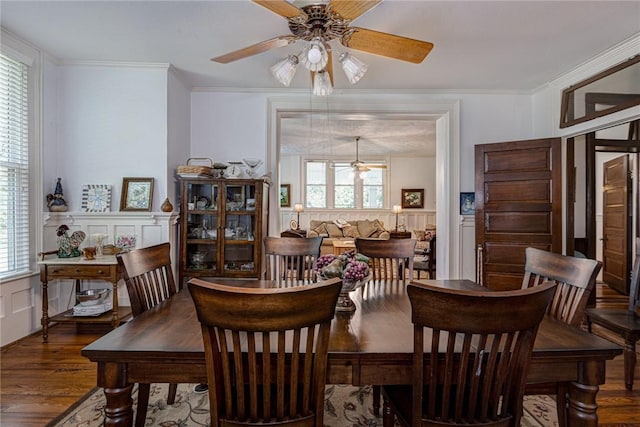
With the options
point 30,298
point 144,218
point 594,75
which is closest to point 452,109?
point 594,75

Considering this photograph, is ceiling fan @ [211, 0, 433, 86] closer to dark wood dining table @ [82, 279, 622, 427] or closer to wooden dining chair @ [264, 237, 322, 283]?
wooden dining chair @ [264, 237, 322, 283]

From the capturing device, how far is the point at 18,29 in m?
2.82

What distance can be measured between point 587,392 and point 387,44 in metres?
1.96

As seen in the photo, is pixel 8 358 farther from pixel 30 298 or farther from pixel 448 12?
pixel 448 12

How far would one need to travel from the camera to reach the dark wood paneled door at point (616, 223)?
475 cm

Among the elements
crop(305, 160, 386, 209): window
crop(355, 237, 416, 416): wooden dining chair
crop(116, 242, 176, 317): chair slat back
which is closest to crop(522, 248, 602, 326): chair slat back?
crop(355, 237, 416, 416): wooden dining chair

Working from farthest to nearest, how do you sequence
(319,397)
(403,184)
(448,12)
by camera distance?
(403,184) → (448,12) → (319,397)

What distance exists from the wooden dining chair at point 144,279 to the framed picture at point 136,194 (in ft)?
5.86

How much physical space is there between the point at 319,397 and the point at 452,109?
154 inches

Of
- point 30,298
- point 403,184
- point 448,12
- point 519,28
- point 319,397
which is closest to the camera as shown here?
point 319,397

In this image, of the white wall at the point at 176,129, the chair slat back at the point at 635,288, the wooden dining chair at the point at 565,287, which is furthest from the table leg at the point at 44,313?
the chair slat back at the point at 635,288

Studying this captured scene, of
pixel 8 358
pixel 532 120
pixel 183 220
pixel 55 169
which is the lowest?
pixel 8 358

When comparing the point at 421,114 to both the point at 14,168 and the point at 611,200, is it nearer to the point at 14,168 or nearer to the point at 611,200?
the point at 611,200

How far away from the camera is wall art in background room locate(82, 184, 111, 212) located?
11.5 ft
